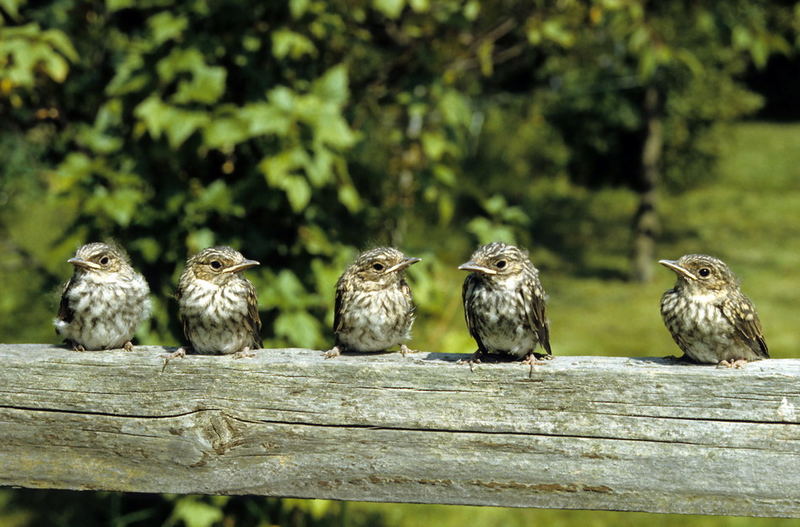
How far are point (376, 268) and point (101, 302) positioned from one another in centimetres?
110

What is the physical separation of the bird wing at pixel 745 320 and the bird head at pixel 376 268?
1255 millimetres

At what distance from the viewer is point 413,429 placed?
2.52 m

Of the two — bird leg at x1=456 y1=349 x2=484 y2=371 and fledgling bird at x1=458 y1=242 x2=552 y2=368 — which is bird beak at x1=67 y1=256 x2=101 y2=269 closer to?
fledgling bird at x1=458 y1=242 x2=552 y2=368

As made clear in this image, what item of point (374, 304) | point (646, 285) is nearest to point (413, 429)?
point (374, 304)

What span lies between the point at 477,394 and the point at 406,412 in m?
0.21

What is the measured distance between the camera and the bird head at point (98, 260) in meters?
3.61

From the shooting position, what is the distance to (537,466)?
8.10 ft

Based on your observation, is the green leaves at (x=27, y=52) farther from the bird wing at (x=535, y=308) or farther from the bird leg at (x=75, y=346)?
the bird wing at (x=535, y=308)

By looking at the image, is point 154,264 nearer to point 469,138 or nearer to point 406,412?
point 406,412

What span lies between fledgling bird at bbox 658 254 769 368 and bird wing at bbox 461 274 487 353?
68cm

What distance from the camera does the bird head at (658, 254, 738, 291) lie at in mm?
3285

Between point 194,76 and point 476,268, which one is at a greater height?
point 194,76

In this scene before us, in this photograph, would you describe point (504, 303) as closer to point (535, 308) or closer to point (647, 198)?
point (535, 308)

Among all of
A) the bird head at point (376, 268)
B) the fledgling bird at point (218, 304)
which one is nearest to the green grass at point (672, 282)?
the bird head at point (376, 268)
